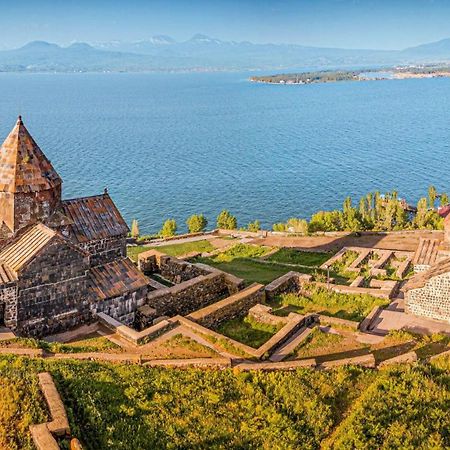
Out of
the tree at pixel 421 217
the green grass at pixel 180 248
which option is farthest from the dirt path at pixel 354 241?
the tree at pixel 421 217

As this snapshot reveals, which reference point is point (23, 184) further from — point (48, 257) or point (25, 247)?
point (48, 257)

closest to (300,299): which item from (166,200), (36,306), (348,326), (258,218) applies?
(348,326)

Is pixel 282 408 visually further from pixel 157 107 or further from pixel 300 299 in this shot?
pixel 157 107

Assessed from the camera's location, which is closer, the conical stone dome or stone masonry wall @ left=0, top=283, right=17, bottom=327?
stone masonry wall @ left=0, top=283, right=17, bottom=327

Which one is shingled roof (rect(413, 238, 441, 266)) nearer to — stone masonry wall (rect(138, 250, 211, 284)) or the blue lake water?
stone masonry wall (rect(138, 250, 211, 284))

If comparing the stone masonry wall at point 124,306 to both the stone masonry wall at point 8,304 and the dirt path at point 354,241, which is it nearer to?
the stone masonry wall at point 8,304

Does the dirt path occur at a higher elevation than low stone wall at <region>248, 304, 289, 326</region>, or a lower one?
lower

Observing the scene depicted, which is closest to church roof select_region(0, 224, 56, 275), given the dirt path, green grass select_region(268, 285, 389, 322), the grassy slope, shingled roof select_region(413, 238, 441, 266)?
the grassy slope
